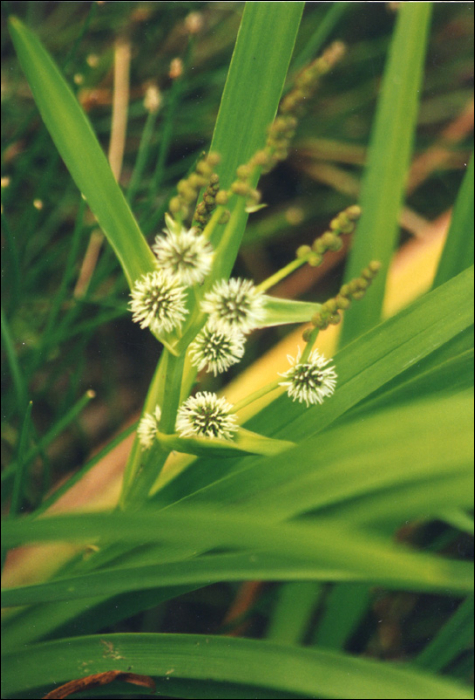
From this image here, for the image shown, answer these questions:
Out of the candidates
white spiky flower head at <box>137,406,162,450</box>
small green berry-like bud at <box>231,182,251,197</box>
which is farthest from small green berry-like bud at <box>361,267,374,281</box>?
white spiky flower head at <box>137,406,162,450</box>

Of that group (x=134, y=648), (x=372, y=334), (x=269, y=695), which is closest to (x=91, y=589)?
(x=134, y=648)

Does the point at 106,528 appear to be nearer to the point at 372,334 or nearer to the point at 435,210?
the point at 372,334

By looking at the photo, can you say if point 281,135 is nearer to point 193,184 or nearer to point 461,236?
point 193,184

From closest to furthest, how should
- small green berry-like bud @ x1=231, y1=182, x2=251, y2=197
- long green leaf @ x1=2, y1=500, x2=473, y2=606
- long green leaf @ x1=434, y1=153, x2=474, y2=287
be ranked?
long green leaf @ x1=2, y1=500, x2=473, y2=606 < small green berry-like bud @ x1=231, y1=182, x2=251, y2=197 < long green leaf @ x1=434, y1=153, x2=474, y2=287

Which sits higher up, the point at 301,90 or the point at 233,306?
the point at 301,90

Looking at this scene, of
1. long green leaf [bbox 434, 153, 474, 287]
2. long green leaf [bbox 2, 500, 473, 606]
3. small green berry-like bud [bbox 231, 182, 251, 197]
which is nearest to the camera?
long green leaf [bbox 2, 500, 473, 606]

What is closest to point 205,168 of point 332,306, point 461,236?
point 332,306

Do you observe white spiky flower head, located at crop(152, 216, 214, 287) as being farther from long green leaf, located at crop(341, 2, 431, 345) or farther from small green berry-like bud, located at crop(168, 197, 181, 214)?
long green leaf, located at crop(341, 2, 431, 345)

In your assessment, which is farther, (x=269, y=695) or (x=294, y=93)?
(x=269, y=695)
